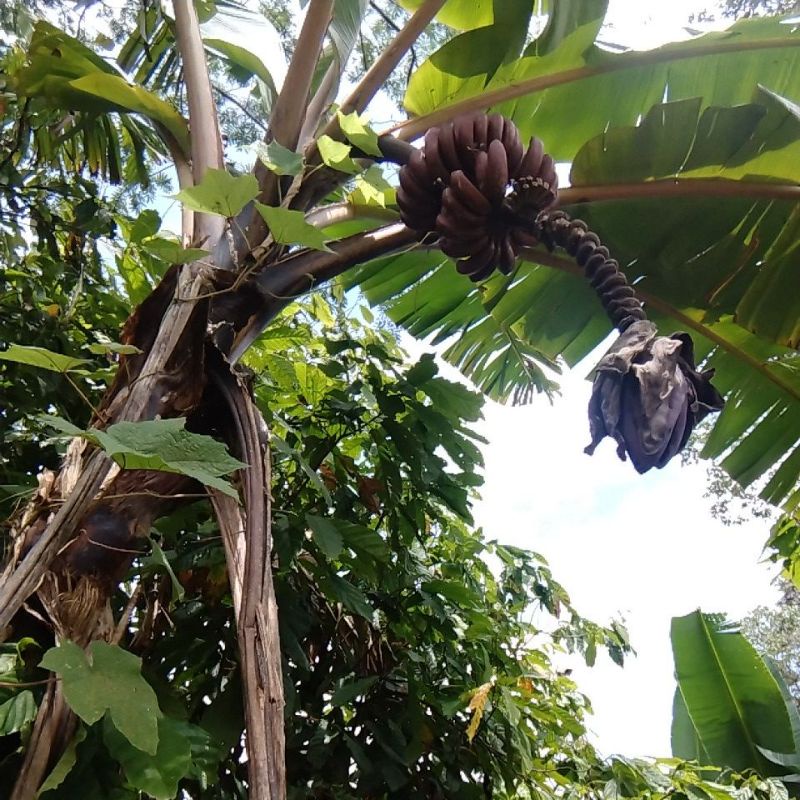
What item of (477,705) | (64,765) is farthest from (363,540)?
(64,765)

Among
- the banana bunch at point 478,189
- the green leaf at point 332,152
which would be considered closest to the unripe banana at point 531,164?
the banana bunch at point 478,189

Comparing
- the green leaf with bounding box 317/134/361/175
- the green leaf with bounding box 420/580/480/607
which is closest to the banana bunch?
the green leaf with bounding box 317/134/361/175

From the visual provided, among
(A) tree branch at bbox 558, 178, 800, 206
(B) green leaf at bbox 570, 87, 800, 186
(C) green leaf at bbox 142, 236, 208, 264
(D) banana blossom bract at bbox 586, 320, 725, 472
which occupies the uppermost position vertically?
(B) green leaf at bbox 570, 87, 800, 186

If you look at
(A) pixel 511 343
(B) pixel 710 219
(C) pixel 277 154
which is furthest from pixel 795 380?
(C) pixel 277 154

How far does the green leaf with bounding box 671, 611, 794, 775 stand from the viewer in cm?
249

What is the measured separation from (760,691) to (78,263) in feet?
8.89

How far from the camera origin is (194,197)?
2.26 ft

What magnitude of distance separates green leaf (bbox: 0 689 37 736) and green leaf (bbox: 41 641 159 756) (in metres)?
0.19

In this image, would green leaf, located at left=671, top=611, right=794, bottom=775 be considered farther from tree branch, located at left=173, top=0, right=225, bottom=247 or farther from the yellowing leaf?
tree branch, located at left=173, top=0, right=225, bottom=247

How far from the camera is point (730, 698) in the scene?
2527 millimetres

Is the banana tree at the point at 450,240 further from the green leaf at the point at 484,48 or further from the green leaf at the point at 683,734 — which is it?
the green leaf at the point at 683,734

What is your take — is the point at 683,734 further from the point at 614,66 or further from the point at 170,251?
the point at 170,251

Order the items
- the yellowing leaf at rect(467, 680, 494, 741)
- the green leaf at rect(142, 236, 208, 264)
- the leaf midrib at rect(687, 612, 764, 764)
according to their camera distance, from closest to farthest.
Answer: the green leaf at rect(142, 236, 208, 264) → the yellowing leaf at rect(467, 680, 494, 741) → the leaf midrib at rect(687, 612, 764, 764)

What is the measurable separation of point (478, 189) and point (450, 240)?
70mm
